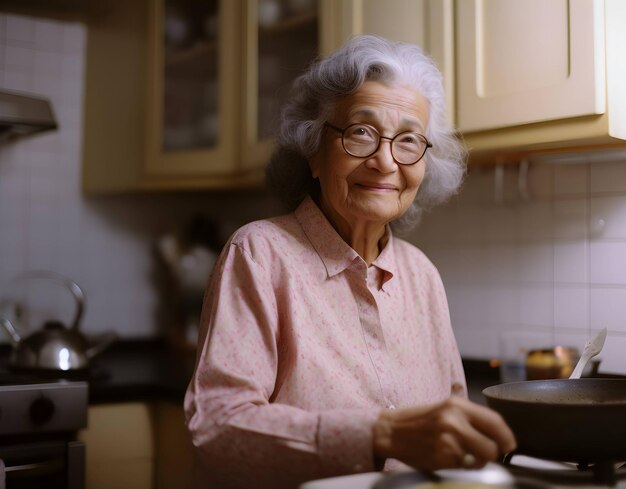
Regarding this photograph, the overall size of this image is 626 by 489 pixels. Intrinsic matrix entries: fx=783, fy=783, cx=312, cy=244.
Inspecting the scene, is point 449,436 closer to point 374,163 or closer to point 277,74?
point 374,163

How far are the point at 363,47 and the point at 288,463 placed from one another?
727 mm

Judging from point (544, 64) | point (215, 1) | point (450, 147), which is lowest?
point (450, 147)

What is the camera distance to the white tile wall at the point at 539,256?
173 centimetres

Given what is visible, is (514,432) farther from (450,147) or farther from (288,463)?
(450,147)

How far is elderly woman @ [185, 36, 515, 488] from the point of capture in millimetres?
1074

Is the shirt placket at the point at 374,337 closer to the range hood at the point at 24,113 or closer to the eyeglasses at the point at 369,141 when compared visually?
the eyeglasses at the point at 369,141

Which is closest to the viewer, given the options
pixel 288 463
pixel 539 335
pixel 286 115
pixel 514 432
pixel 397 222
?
pixel 514 432

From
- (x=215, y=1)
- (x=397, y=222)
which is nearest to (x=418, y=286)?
(x=397, y=222)

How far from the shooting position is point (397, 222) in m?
1.62

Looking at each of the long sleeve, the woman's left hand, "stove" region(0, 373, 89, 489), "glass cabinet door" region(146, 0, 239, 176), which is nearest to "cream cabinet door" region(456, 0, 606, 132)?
the long sleeve

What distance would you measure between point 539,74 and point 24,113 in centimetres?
140

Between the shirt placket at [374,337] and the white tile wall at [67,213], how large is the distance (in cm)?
139

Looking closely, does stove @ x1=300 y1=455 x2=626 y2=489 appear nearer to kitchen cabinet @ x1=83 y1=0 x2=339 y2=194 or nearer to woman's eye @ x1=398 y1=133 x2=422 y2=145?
woman's eye @ x1=398 y1=133 x2=422 y2=145

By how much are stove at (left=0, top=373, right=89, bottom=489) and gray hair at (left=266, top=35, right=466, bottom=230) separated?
0.77 m
